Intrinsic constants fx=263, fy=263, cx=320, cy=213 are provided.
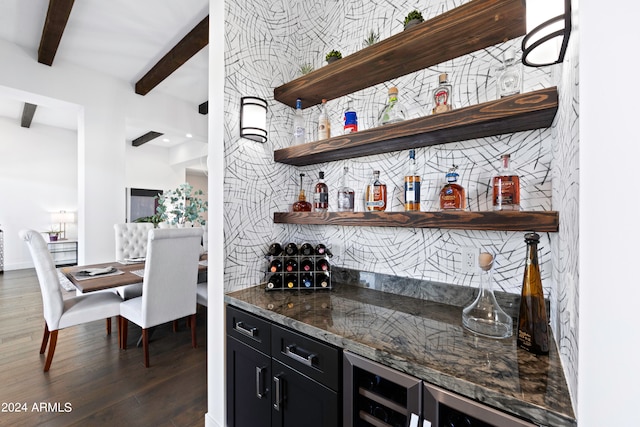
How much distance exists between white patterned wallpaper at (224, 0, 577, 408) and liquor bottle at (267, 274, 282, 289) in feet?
0.38

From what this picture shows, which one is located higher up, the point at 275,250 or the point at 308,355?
the point at 275,250

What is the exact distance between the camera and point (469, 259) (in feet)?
4.02

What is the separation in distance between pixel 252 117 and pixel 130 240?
307 cm

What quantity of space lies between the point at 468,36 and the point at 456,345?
4.10ft

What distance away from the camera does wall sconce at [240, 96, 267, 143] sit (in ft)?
4.98

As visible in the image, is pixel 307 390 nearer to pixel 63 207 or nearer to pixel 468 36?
pixel 468 36

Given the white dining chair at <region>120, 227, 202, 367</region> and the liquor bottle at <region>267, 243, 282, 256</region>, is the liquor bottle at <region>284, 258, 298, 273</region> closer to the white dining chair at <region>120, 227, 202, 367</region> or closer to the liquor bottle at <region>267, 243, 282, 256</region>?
the liquor bottle at <region>267, 243, 282, 256</region>

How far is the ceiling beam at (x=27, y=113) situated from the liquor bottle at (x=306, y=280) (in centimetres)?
599

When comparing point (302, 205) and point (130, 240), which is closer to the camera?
point (302, 205)

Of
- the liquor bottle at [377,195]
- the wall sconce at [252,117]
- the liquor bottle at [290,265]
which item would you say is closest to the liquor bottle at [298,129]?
the wall sconce at [252,117]

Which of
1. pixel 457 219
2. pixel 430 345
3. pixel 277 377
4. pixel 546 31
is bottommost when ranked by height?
pixel 277 377

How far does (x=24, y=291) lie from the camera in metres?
4.04

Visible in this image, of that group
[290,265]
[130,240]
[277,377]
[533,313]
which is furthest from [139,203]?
[533,313]

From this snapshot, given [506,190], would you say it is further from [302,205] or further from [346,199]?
[302,205]
